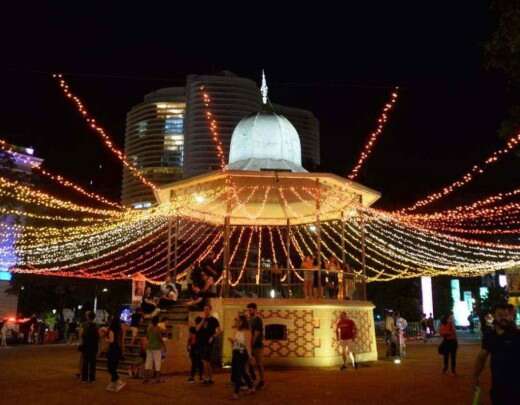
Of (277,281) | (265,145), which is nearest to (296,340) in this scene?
(277,281)

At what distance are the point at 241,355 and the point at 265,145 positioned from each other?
9.08 metres

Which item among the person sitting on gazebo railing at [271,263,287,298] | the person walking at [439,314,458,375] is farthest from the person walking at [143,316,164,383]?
the person walking at [439,314,458,375]

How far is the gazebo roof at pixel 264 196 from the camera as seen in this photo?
16188 mm

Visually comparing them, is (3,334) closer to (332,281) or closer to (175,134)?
(332,281)

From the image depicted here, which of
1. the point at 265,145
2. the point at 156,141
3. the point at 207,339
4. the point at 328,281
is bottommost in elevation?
the point at 207,339

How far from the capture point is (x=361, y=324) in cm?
1700

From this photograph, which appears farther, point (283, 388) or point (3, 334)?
point (3, 334)

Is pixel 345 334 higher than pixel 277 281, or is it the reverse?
pixel 277 281

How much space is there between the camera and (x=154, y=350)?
465 inches

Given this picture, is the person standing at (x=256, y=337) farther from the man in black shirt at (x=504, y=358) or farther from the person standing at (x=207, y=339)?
the man in black shirt at (x=504, y=358)

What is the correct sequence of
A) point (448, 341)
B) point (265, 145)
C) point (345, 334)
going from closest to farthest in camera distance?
point (448, 341), point (345, 334), point (265, 145)

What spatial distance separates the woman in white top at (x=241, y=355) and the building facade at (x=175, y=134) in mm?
78336

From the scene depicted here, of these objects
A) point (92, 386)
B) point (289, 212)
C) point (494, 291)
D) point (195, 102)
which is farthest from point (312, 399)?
point (195, 102)

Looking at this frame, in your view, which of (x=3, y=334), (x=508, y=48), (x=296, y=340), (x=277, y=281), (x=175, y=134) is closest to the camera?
(x=508, y=48)
